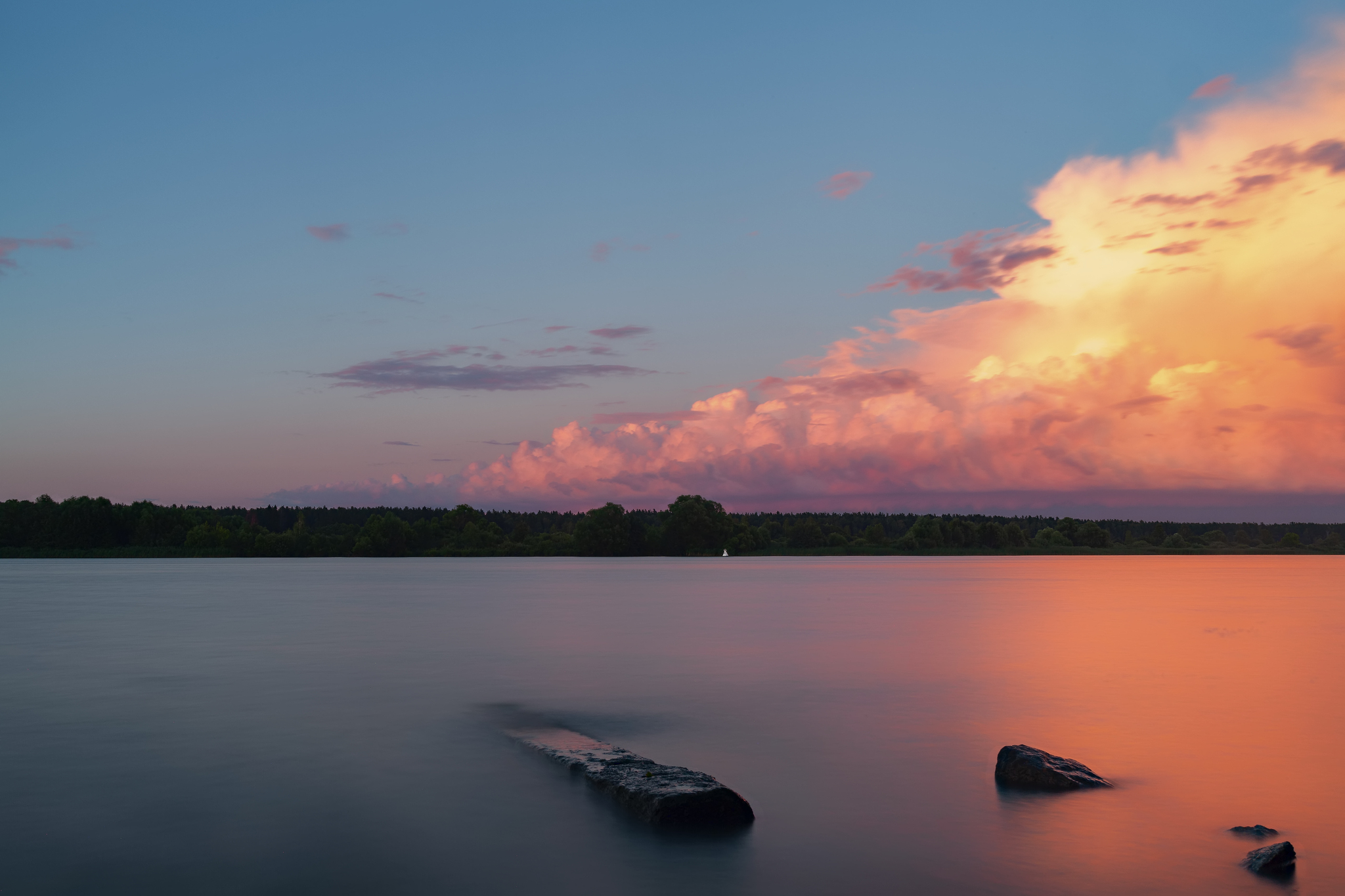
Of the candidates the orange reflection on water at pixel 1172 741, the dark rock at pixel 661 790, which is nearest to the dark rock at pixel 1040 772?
the orange reflection on water at pixel 1172 741

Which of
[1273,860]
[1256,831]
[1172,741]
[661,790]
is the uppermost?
[661,790]

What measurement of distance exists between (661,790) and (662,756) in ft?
11.8

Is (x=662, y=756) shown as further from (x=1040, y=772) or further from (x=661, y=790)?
(x=1040, y=772)

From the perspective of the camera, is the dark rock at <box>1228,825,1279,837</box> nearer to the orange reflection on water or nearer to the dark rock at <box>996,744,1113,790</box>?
the orange reflection on water

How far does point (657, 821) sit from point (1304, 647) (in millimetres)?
28894

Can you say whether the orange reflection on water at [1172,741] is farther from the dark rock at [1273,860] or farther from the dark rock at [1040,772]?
the dark rock at [1040,772]

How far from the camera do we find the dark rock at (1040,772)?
12.3m

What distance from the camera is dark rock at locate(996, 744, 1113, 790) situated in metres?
12.3

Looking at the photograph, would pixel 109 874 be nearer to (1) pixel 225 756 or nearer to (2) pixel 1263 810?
(1) pixel 225 756

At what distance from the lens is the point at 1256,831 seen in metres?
10.6

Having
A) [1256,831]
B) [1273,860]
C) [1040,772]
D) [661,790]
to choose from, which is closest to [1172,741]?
[1040,772]

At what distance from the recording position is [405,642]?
31625 mm

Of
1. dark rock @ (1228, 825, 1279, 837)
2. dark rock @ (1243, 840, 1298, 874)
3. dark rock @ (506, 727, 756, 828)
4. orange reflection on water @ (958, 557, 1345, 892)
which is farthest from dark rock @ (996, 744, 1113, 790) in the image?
dark rock @ (506, 727, 756, 828)

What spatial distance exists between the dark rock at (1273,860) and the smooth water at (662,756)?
23 cm
